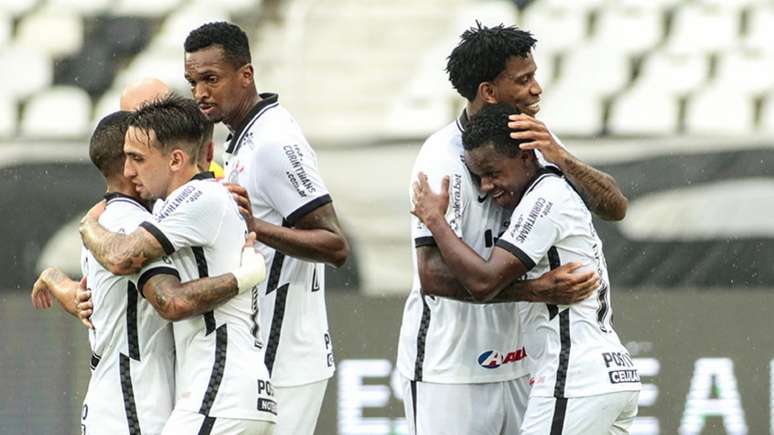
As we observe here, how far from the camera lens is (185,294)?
165 inches

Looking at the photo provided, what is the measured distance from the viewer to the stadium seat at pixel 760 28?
805 cm

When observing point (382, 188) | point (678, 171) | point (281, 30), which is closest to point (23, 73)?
point (281, 30)

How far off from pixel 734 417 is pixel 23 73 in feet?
13.7

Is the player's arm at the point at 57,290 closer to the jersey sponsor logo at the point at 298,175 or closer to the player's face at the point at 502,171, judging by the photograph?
the jersey sponsor logo at the point at 298,175

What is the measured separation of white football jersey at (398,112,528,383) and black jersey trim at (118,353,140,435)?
1093mm

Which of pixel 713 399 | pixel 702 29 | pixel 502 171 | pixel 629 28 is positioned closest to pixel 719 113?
pixel 702 29

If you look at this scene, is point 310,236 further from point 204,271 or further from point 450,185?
point 204,271

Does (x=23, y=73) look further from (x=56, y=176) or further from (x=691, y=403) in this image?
(x=691, y=403)

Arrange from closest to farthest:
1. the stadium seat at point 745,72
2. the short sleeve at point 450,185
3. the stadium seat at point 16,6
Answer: the short sleeve at point 450,185
the stadium seat at point 745,72
the stadium seat at point 16,6

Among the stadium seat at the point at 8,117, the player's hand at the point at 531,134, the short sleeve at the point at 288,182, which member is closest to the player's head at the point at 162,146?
the short sleeve at the point at 288,182

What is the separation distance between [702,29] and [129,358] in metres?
4.70

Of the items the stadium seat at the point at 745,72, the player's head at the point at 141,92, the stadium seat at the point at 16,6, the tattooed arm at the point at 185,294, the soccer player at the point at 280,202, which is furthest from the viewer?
the stadium seat at the point at 16,6

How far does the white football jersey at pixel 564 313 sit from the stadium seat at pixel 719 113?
10.6 feet

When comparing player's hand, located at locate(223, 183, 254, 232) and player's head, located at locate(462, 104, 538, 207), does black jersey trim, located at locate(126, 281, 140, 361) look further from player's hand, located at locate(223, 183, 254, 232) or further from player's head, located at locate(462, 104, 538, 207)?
player's head, located at locate(462, 104, 538, 207)
